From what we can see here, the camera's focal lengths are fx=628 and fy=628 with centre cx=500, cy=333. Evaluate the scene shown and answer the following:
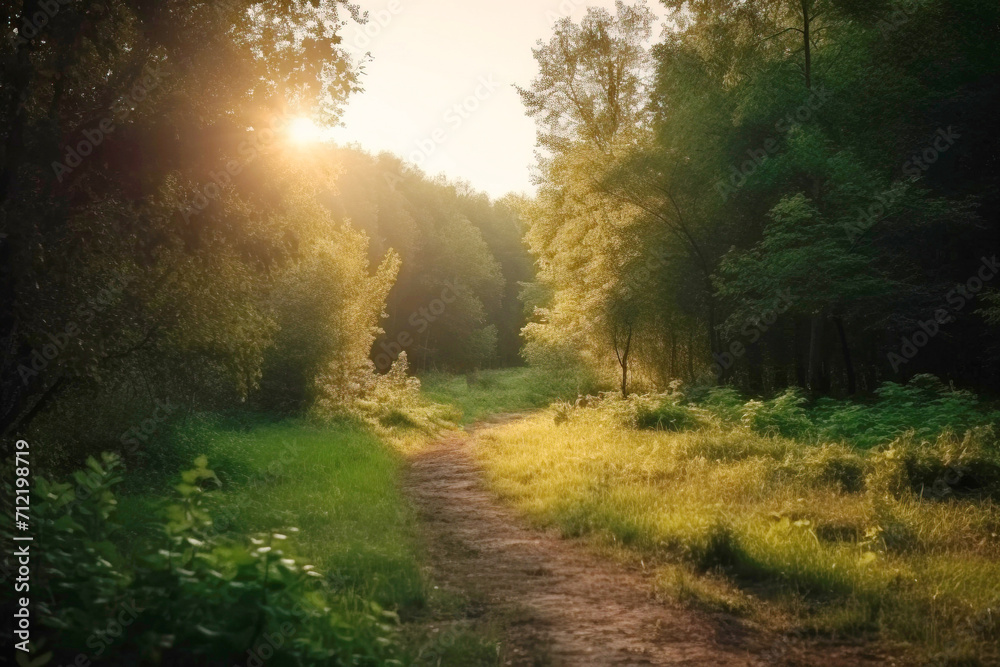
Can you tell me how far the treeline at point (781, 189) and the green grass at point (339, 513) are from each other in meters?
12.4

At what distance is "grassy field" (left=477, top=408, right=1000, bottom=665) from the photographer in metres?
5.56

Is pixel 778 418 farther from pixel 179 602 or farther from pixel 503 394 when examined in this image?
pixel 503 394

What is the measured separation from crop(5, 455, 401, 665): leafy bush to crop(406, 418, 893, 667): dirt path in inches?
72.4

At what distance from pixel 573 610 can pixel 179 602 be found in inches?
150

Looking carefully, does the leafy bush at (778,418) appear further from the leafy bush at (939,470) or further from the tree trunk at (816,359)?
the tree trunk at (816,359)

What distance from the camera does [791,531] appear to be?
7723mm

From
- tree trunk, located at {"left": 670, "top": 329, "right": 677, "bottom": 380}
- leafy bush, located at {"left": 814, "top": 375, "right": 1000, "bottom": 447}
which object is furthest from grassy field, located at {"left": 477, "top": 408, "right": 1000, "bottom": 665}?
tree trunk, located at {"left": 670, "top": 329, "right": 677, "bottom": 380}

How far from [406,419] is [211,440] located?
31.6 feet

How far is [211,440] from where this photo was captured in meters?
13.1

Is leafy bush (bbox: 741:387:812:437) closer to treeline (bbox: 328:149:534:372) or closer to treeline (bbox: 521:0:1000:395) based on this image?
treeline (bbox: 521:0:1000:395)

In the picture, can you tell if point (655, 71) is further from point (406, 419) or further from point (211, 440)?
point (211, 440)

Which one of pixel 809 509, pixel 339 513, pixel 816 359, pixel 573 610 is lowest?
pixel 573 610

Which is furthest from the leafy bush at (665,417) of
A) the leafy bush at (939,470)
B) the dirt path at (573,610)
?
the dirt path at (573,610)

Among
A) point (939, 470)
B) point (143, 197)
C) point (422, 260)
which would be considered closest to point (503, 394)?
point (422, 260)
